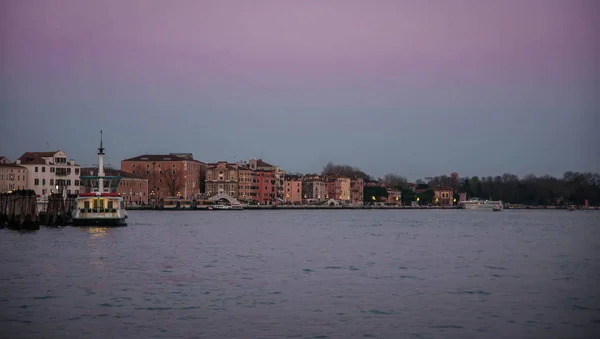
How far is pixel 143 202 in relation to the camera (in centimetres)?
14388

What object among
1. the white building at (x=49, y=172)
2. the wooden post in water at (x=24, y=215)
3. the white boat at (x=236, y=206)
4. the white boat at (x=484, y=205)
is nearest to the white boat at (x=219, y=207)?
the white boat at (x=236, y=206)

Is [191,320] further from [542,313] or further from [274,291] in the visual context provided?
[542,313]

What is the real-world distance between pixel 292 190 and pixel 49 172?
71800mm

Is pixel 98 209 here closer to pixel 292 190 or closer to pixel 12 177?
pixel 12 177

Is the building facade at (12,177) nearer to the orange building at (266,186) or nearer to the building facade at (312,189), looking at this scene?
the orange building at (266,186)

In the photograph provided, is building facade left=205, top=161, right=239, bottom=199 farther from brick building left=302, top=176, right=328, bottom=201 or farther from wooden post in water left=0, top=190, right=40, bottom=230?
wooden post in water left=0, top=190, right=40, bottom=230

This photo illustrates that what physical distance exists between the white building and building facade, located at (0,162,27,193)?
92cm

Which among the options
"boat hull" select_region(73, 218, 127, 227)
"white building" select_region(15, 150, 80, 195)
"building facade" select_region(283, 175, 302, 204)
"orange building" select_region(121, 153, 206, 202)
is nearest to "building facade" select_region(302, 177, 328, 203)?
"building facade" select_region(283, 175, 302, 204)

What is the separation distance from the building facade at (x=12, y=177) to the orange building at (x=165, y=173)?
34655 millimetres

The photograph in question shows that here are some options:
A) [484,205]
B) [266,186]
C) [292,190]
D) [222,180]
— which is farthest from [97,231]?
[484,205]

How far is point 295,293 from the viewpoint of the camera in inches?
873

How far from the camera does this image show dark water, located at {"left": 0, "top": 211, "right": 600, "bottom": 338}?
17016mm

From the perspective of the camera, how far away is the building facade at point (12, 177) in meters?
113

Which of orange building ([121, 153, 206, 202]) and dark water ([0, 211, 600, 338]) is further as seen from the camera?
orange building ([121, 153, 206, 202])
